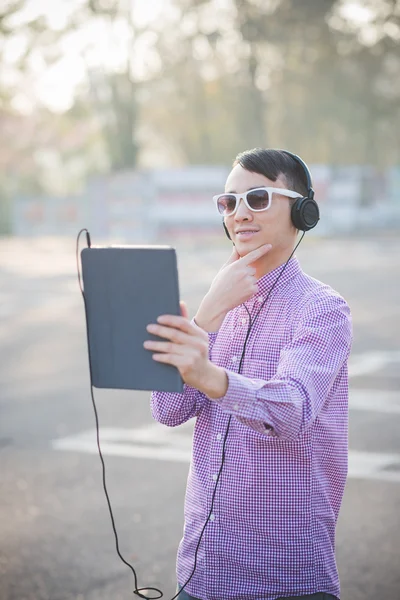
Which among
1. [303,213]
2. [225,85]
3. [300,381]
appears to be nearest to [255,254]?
[303,213]

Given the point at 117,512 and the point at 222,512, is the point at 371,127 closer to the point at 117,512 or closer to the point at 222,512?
the point at 117,512

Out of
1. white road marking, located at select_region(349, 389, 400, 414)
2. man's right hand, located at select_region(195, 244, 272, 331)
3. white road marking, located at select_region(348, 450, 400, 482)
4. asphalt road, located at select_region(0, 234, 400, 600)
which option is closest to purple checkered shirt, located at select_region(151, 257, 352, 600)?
man's right hand, located at select_region(195, 244, 272, 331)

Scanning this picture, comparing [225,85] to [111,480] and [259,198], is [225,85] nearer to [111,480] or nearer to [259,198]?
[111,480]

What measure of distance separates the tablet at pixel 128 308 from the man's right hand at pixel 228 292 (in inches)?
16.1

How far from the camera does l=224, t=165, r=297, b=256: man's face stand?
2445 mm

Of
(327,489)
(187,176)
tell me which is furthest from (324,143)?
(327,489)

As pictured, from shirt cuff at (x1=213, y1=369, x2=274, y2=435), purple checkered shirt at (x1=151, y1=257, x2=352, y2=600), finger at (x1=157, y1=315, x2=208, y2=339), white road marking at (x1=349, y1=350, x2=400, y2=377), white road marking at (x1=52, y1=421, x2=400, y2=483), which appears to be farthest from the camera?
white road marking at (x1=349, y1=350, x2=400, y2=377)

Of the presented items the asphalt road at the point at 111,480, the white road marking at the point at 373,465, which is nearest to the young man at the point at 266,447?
the asphalt road at the point at 111,480

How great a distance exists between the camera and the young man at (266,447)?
2275mm

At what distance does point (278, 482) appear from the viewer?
7.49 feet

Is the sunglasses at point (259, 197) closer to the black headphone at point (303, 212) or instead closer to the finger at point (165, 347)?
the black headphone at point (303, 212)

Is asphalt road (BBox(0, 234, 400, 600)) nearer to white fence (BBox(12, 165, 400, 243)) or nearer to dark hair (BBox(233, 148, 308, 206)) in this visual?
dark hair (BBox(233, 148, 308, 206))

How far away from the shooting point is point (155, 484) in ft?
20.5

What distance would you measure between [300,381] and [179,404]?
0.50 meters
